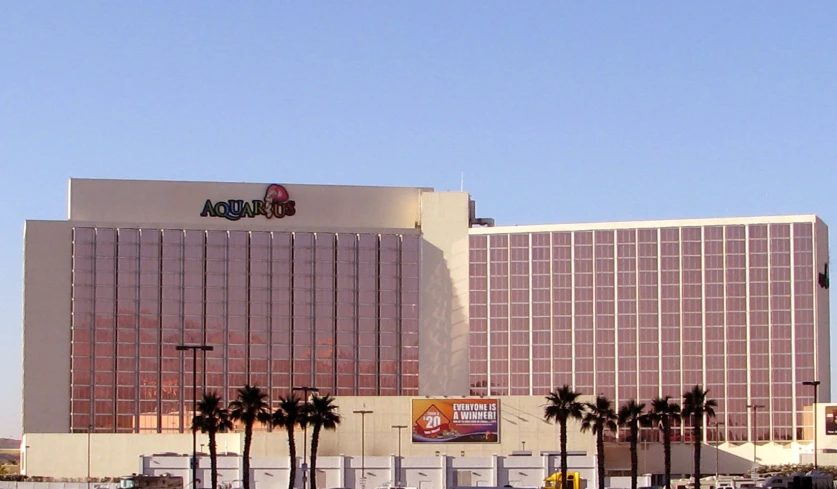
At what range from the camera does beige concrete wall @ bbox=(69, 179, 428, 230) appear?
186 metres

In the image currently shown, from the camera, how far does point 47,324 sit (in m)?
183

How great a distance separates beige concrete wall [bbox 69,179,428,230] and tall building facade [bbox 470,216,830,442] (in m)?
12.8

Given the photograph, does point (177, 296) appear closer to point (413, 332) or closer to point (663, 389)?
point (413, 332)

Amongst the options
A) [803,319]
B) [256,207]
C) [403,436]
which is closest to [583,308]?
[803,319]

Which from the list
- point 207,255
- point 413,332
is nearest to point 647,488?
point 413,332

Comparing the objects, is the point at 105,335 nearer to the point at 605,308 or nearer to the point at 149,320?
the point at 149,320

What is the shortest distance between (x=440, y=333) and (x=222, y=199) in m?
32.3

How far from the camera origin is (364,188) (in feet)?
626

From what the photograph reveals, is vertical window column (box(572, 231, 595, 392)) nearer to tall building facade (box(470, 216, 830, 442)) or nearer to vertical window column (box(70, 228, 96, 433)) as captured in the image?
tall building facade (box(470, 216, 830, 442))

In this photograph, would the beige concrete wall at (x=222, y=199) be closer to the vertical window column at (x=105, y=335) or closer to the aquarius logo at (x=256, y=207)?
the aquarius logo at (x=256, y=207)

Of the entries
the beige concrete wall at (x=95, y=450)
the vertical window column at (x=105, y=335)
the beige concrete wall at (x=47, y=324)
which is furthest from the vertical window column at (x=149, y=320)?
the beige concrete wall at (x=95, y=450)

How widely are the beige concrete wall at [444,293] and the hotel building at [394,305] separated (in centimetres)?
25

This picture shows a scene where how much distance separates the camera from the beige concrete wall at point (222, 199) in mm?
186125

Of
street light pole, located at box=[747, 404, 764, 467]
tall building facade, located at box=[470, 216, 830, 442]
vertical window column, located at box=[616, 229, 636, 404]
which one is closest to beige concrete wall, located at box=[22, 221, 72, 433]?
tall building facade, located at box=[470, 216, 830, 442]
